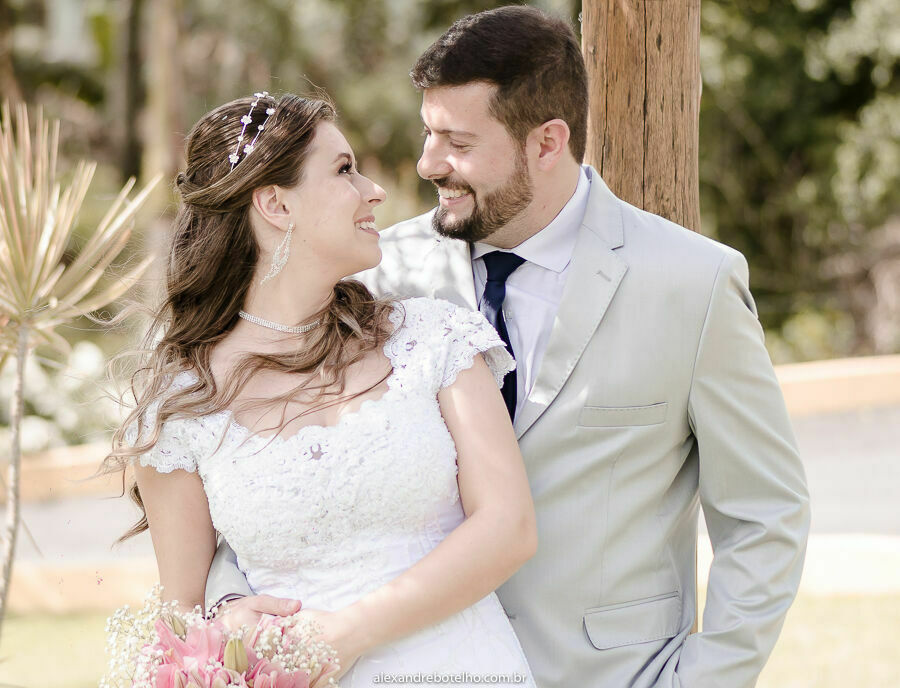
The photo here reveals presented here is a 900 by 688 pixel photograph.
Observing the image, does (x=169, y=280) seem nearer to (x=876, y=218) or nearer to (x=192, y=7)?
(x=876, y=218)

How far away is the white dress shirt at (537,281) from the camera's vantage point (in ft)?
8.43

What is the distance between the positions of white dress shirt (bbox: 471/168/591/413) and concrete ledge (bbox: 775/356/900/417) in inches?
307

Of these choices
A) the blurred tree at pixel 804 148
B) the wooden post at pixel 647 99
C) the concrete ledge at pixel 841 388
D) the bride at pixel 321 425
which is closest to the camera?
the bride at pixel 321 425

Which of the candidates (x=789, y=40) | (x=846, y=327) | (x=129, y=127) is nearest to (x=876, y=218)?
(x=846, y=327)

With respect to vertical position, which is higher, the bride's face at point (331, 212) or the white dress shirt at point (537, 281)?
the bride's face at point (331, 212)

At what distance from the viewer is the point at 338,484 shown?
222cm

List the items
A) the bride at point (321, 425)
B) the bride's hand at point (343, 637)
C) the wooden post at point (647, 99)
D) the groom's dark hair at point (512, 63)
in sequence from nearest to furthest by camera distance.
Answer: the bride's hand at point (343, 637) < the bride at point (321, 425) < the groom's dark hair at point (512, 63) < the wooden post at point (647, 99)

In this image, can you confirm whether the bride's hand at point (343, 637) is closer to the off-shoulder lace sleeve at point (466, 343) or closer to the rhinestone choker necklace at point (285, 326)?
the off-shoulder lace sleeve at point (466, 343)

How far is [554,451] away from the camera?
2.45 meters

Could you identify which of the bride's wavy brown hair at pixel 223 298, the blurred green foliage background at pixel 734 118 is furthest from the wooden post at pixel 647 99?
the blurred green foliage background at pixel 734 118

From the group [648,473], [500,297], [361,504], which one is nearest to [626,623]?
[648,473]

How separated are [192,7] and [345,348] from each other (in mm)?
15197

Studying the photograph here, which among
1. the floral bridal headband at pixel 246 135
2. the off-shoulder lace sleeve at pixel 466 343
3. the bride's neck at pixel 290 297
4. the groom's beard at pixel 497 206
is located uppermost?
the floral bridal headband at pixel 246 135

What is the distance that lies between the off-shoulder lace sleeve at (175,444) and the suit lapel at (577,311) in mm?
719
